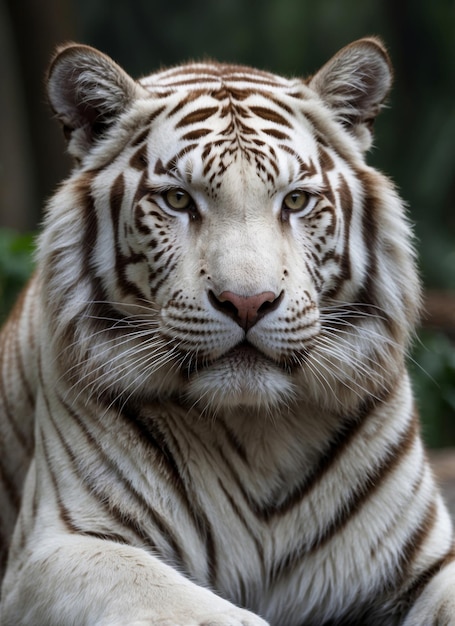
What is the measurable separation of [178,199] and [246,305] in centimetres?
48

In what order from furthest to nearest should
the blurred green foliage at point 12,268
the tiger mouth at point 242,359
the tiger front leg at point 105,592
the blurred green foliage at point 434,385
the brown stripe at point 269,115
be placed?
the blurred green foliage at point 434,385 < the blurred green foliage at point 12,268 < the brown stripe at point 269,115 < the tiger mouth at point 242,359 < the tiger front leg at point 105,592

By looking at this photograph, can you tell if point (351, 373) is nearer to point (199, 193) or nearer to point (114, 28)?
point (199, 193)

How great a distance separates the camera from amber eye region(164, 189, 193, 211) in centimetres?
300

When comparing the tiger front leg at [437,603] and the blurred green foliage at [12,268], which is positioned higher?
the blurred green foliage at [12,268]

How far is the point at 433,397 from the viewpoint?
21.0 ft

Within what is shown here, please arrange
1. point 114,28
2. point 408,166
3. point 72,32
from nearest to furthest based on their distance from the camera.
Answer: point 72,32 → point 114,28 → point 408,166

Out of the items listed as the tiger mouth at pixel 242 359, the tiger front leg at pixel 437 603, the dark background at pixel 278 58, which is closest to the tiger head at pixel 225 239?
the tiger mouth at pixel 242 359

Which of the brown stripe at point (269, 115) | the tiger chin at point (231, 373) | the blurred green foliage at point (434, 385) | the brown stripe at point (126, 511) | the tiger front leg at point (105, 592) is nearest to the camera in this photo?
the tiger front leg at point (105, 592)

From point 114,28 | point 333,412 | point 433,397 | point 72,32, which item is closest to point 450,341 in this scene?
point 433,397

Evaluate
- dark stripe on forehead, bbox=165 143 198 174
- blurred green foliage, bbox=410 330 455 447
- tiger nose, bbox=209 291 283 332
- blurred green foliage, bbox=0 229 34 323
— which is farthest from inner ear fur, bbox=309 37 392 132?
blurred green foliage, bbox=0 229 34 323

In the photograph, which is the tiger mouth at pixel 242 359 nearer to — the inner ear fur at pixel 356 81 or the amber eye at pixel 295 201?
the amber eye at pixel 295 201

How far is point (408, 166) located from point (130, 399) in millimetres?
15251

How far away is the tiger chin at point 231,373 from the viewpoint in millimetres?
2941

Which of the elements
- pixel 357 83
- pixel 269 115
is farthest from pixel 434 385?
pixel 269 115
